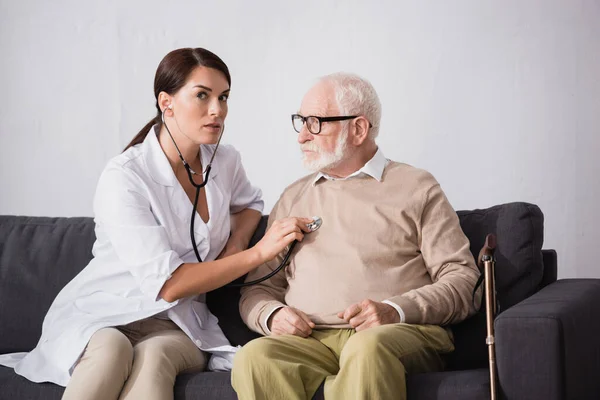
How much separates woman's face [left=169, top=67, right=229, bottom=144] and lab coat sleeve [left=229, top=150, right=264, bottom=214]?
0.26 m

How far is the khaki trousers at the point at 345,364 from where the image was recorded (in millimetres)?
2318

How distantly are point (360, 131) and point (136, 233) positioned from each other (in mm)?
776

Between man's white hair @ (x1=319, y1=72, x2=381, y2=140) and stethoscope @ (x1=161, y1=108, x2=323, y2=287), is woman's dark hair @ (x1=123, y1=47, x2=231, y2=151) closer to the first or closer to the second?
stethoscope @ (x1=161, y1=108, x2=323, y2=287)

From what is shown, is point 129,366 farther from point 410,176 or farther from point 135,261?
point 410,176

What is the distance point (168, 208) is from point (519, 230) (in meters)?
1.10

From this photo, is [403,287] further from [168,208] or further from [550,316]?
[168,208]

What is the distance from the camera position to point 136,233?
2.70 meters

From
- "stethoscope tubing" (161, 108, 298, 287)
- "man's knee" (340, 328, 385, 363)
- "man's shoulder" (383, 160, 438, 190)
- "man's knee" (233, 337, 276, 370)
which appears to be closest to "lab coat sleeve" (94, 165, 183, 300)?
"stethoscope tubing" (161, 108, 298, 287)

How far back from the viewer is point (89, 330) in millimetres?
2695

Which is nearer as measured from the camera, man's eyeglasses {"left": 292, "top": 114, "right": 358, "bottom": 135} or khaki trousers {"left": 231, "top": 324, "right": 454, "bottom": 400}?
khaki trousers {"left": 231, "top": 324, "right": 454, "bottom": 400}

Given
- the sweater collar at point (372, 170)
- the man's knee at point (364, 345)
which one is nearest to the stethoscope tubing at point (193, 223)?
the sweater collar at point (372, 170)

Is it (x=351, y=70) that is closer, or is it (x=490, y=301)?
(x=490, y=301)

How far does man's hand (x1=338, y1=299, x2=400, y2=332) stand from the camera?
8.29ft

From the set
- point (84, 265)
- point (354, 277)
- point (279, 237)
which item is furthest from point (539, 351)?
point (84, 265)
